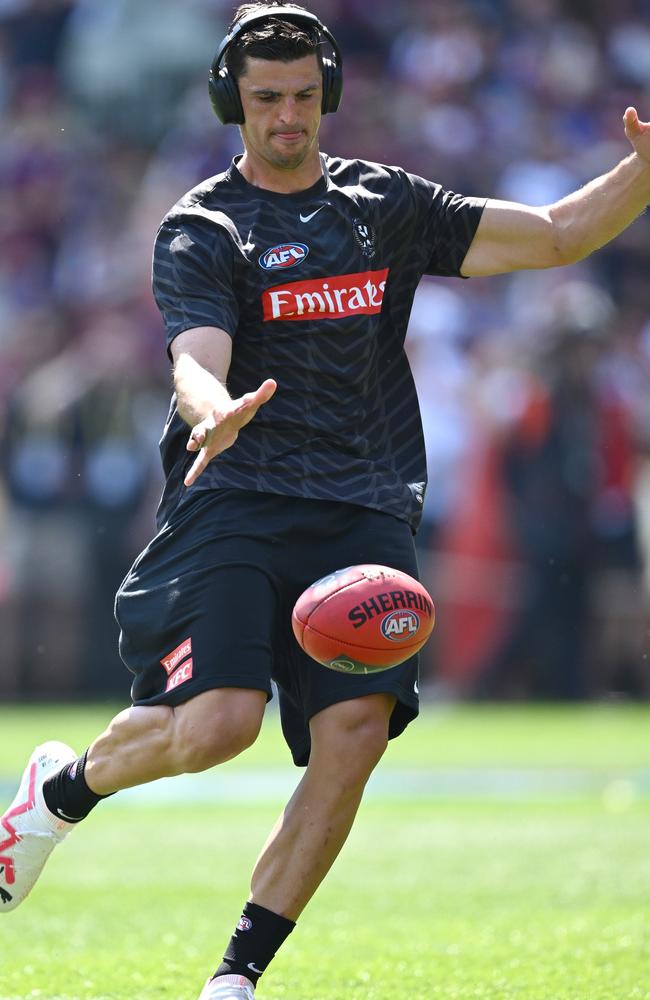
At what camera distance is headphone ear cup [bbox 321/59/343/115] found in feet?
14.8

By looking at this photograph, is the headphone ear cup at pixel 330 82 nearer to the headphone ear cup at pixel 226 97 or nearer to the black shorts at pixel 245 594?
the headphone ear cup at pixel 226 97

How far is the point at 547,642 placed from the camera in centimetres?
1372

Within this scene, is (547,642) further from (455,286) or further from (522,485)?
(455,286)

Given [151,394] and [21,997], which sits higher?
[151,394]

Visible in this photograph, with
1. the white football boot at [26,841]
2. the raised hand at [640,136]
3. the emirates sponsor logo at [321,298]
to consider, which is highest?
the raised hand at [640,136]

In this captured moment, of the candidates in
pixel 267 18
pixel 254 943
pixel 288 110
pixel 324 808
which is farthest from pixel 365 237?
pixel 254 943

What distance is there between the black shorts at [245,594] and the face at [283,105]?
920mm

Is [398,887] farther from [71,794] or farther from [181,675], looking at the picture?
[181,675]

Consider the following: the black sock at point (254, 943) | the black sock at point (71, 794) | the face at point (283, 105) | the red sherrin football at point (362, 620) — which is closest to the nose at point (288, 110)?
the face at point (283, 105)

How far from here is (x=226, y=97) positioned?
4.41m

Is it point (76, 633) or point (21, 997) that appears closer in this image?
point (21, 997)

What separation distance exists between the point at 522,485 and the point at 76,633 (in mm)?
4048

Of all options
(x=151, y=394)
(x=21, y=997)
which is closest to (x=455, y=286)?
(x=151, y=394)

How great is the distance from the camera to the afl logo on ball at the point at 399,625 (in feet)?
13.1
